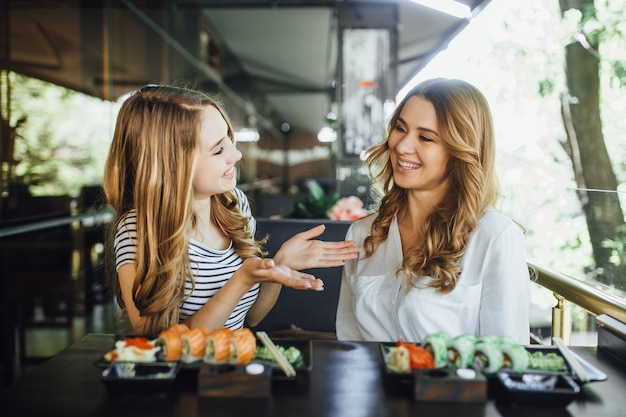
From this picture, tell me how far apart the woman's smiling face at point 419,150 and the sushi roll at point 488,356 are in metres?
0.70

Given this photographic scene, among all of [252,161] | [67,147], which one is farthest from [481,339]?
[252,161]

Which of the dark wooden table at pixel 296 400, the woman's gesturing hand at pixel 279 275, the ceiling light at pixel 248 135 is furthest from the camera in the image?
the ceiling light at pixel 248 135

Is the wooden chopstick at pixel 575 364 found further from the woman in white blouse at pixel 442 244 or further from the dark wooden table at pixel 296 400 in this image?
the woman in white blouse at pixel 442 244

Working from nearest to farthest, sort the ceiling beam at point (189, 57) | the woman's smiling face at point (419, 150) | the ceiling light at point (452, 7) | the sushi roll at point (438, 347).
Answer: the sushi roll at point (438, 347), the woman's smiling face at point (419, 150), the ceiling light at point (452, 7), the ceiling beam at point (189, 57)

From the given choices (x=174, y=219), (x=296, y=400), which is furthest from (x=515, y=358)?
(x=174, y=219)

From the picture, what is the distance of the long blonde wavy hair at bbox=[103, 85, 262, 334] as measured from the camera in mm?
1527

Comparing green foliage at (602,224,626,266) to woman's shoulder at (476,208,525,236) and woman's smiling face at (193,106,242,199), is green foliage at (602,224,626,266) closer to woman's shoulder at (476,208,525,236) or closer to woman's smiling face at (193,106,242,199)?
woman's shoulder at (476,208,525,236)

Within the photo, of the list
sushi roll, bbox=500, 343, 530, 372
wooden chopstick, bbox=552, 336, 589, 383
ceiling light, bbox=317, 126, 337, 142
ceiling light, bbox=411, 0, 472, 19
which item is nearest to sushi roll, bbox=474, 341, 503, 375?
sushi roll, bbox=500, 343, 530, 372

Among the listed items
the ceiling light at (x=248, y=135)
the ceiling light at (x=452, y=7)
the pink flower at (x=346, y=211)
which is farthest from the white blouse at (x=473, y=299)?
the ceiling light at (x=248, y=135)

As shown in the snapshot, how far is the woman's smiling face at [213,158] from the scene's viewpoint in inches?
64.3

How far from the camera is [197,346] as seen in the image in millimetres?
1100

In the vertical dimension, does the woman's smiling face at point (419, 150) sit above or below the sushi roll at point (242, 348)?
above

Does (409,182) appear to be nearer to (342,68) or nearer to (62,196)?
(62,196)

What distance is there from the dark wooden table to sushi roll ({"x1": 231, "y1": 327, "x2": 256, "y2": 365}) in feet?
0.26
